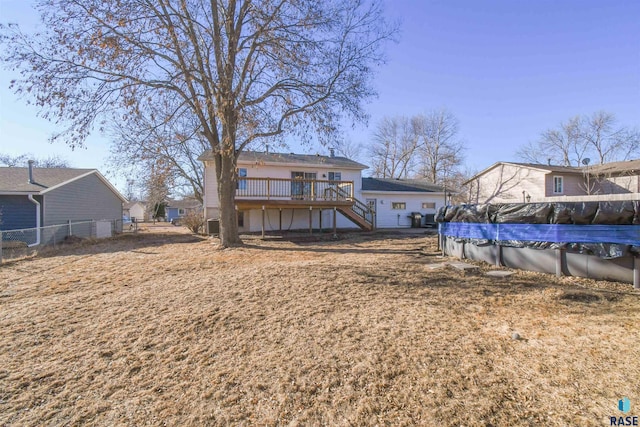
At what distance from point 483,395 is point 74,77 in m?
11.1

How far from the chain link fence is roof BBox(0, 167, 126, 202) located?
70.2 inches

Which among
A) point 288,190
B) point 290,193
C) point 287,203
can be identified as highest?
point 288,190

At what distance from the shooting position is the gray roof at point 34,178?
43.0ft

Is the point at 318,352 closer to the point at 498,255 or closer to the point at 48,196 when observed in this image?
the point at 498,255

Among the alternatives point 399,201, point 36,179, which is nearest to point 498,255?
point 399,201

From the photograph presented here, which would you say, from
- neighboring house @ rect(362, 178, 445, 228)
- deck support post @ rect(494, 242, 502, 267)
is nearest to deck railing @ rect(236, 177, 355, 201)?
neighboring house @ rect(362, 178, 445, 228)

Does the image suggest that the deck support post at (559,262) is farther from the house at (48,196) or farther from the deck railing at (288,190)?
the house at (48,196)

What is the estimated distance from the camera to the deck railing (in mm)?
13885

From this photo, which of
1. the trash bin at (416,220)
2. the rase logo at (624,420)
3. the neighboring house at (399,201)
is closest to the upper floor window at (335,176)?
the neighboring house at (399,201)

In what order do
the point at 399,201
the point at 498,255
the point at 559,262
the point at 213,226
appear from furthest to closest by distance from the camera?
the point at 399,201
the point at 213,226
the point at 498,255
the point at 559,262

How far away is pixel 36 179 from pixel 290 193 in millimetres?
12170

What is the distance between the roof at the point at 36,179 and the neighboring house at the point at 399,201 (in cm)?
1626

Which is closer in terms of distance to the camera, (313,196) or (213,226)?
(313,196)

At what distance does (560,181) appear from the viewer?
21.8 meters
